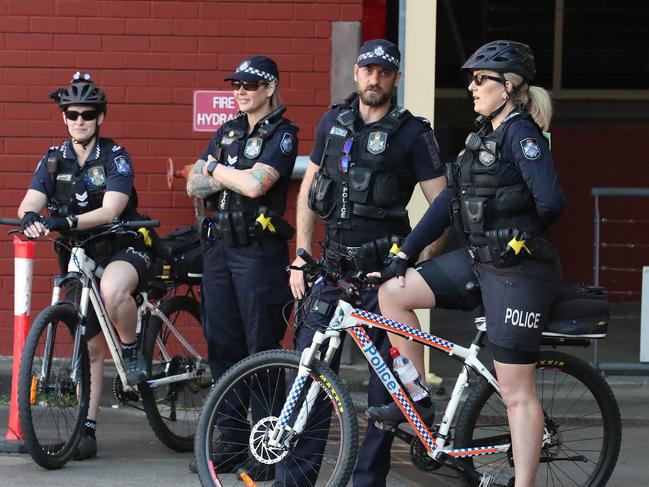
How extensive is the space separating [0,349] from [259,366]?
12.6 feet

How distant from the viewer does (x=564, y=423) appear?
6031mm

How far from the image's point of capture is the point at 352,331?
18.6ft

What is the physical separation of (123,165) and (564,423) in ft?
8.59

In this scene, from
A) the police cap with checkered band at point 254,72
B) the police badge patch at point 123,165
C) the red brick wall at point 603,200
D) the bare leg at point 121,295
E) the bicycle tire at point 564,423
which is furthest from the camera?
the red brick wall at point 603,200

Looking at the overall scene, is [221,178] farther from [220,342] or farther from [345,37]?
[345,37]

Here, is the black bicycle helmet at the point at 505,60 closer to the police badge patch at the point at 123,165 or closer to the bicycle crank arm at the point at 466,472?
the bicycle crank arm at the point at 466,472

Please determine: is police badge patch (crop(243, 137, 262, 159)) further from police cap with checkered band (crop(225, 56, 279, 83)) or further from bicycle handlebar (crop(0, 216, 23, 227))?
bicycle handlebar (crop(0, 216, 23, 227))

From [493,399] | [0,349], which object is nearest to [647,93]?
[0,349]

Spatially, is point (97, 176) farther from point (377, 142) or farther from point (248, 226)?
point (377, 142)

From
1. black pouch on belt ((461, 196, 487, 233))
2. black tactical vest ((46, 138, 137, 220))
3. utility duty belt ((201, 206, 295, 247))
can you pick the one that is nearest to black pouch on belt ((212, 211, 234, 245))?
utility duty belt ((201, 206, 295, 247))

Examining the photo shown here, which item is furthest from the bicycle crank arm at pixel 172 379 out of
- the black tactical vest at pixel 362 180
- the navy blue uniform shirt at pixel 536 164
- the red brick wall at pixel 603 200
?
the red brick wall at pixel 603 200

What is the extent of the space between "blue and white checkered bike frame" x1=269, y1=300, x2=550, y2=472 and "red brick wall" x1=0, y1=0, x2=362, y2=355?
3.52 meters

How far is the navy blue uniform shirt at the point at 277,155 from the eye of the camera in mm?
6449

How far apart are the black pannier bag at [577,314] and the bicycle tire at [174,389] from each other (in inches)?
90.1
